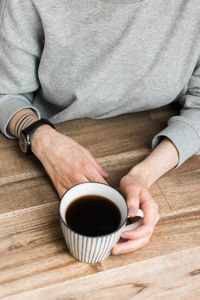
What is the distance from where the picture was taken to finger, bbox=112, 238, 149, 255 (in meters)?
0.77

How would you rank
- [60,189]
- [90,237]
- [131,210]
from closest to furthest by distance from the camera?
[90,237]
[131,210]
[60,189]

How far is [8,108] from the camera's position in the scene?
3.35 ft

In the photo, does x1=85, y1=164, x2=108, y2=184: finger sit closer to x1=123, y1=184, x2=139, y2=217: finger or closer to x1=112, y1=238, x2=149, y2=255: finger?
x1=123, y1=184, x2=139, y2=217: finger

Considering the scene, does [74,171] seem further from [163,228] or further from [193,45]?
[193,45]

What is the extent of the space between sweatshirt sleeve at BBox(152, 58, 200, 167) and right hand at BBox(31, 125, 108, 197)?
0.72ft

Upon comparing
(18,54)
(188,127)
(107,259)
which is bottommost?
(107,259)

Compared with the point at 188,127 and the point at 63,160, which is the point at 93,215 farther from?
the point at 188,127

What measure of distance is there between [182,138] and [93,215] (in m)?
0.41

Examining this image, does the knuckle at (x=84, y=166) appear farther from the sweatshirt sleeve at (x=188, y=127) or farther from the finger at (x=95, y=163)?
the sweatshirt sleeve at (x=188, y=127)

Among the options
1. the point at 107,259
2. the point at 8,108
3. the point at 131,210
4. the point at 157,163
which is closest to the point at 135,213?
the point at 131,210

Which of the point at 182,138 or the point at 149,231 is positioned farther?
the point at 182,138

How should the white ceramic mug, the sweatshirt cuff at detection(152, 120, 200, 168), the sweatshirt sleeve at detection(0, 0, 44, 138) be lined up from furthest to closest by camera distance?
the sweatshirt cuff at detection(152, 120, 200, 168), the sweatshirt sleeve at detection(0, 0, 44, 138), the white ceramic mug

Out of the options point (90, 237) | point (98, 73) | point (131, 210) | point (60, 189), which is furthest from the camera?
point (98, 73)

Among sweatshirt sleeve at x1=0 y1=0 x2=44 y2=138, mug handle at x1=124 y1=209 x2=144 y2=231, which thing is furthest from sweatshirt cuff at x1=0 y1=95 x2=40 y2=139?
mug handle at x1=124 y1=209 x2=144 y2=231
